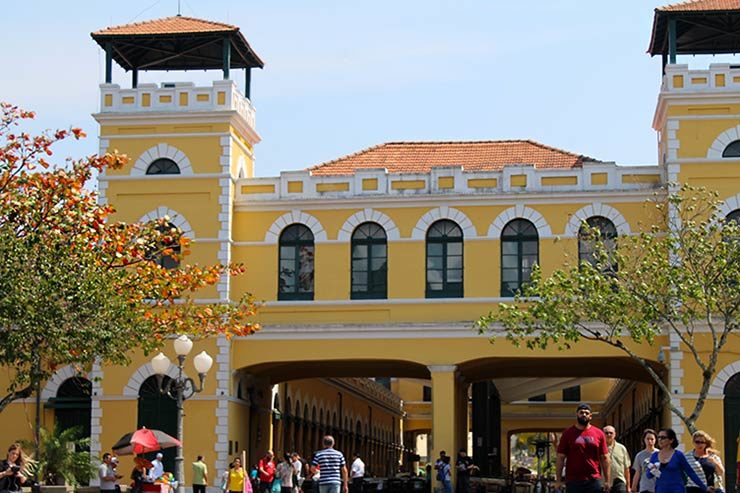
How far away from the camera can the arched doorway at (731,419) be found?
32250 millimetres

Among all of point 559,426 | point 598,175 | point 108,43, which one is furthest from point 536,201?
point 559,426

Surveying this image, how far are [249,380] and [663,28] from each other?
46.7 feet

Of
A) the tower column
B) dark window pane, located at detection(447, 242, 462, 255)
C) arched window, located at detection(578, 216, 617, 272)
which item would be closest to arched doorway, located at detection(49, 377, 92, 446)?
the tower column

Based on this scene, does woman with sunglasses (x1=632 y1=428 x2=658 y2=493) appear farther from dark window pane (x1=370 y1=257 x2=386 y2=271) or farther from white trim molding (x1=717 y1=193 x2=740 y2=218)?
dark window pane (x1=370 y1=257 x2=386 y2=271)

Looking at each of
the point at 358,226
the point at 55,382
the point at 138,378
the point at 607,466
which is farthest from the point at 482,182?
the point at 607,466

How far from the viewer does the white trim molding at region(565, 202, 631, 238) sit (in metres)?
34.2

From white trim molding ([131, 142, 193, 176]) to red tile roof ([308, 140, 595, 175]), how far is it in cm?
419

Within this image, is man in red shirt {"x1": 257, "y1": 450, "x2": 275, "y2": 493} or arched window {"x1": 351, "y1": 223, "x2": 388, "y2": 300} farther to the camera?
arched window {"x1": 351, "y1": 223, "x2": 388, "y2": 300}

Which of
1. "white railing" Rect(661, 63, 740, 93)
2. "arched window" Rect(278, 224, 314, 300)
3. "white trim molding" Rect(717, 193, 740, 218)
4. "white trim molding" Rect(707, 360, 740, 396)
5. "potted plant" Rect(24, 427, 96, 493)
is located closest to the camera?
"potted plant" Rect(24, 427, 96, 493)

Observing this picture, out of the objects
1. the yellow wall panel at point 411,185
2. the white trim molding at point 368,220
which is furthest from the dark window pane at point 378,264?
the yellow wall panel at point 411,185

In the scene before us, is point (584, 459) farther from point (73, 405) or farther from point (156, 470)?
point (73, 405)

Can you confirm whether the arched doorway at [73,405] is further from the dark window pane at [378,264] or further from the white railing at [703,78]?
the white railing at [703,78]

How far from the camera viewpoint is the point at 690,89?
110ft

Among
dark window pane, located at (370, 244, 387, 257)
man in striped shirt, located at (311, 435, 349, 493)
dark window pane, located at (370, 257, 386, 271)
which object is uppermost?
dark window pane, located at (370, 244, 387, 257)
